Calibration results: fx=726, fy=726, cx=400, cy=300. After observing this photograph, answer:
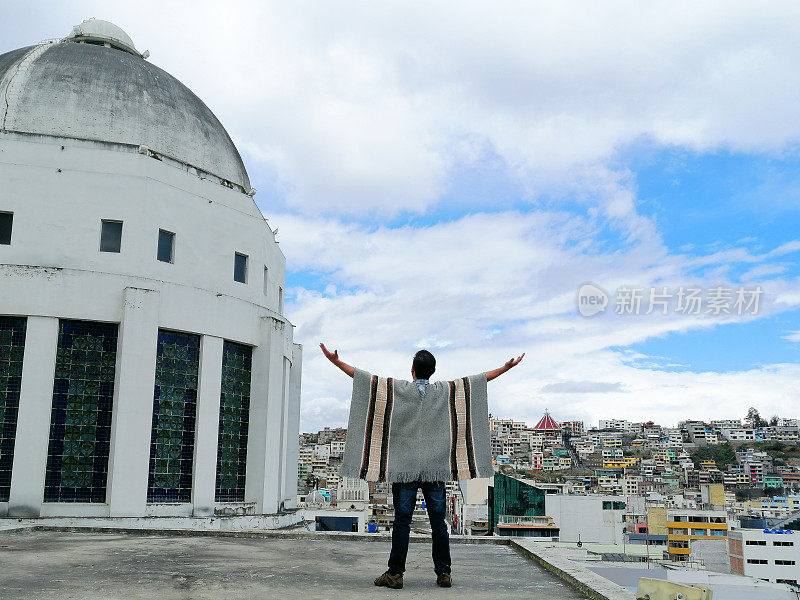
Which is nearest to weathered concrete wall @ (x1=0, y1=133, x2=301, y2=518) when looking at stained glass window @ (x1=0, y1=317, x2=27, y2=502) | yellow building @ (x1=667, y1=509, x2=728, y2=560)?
stained glass window @ (x1=0, y1=317, x2=27, y2=502)

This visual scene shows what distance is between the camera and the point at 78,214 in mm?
20047

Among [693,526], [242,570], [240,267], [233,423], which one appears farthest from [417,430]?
[693,526]

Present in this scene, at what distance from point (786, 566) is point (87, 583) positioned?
74.6m

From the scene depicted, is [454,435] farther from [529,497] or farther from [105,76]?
[529,497]

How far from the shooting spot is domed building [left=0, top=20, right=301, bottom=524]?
61.7ft

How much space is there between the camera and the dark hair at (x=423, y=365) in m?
6.92

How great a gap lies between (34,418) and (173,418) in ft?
11.7

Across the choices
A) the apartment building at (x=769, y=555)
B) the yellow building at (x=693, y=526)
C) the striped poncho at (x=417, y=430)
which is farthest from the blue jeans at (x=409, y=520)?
the yellow building at (x=693, y=526)

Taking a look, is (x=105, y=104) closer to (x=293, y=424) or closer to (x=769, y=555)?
(x=293, y=424)

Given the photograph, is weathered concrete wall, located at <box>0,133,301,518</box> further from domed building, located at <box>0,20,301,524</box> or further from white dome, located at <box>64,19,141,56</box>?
white dome, located at <box>64,19,141,56</box>

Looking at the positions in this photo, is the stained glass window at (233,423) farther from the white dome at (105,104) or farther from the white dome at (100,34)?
the white dome at (100,34)

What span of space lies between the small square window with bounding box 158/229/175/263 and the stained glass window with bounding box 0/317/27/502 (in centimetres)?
408

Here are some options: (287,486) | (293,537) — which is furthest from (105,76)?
(293,537)

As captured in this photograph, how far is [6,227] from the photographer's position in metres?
19.8
